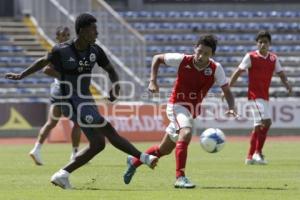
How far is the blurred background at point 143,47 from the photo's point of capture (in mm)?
29125

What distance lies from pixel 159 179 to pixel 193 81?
158cm

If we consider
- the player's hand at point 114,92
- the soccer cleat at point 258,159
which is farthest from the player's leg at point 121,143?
the soccer cleat at point 258,159

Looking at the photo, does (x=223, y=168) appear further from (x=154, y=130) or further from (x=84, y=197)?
(x=154, y=130)

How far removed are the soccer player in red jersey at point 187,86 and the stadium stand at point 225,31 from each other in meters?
22.4

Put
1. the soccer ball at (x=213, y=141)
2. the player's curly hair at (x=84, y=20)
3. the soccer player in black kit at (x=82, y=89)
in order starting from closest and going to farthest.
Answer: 1. the player's curly hair at (x=84, y=20)
2. the soccer player in black kit at (x=82, y=89)
3. the soccer ball at (x=213, y=141)

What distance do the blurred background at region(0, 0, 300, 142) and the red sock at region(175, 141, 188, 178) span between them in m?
15.7

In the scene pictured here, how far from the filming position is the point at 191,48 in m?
36.2

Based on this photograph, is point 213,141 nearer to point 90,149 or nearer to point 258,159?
point 90,149

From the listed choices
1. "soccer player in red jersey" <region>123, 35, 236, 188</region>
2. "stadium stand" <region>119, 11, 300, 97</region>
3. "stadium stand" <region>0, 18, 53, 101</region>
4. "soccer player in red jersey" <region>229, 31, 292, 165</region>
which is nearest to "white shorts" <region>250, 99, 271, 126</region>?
"soccer player in red jersey" <region>229, 31, 292, 165</region>

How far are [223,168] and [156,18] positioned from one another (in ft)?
73.8

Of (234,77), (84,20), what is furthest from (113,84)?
(234,77)

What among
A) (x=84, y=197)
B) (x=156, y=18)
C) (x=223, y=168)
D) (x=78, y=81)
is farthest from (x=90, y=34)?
(x=156, y=18)

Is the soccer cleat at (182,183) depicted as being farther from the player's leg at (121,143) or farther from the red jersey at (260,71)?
the red jersey at (260,71)

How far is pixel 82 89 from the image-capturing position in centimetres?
1202
